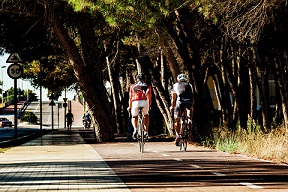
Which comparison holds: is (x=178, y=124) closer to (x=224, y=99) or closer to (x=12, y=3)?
(x=12, y=3)

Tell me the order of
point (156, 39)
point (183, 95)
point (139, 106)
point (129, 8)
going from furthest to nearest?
point (156, 39) < point (139, 106) < point (183, 95) < point (129, 8)

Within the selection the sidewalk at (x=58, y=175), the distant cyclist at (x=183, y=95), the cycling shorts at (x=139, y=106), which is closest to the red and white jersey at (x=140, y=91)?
the cycling shorts at (x=139, y=106)

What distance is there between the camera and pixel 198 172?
12906 millimetres

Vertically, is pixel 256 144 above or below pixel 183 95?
below

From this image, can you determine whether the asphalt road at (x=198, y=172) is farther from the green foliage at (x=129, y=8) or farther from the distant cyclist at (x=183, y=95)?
the green foliage at (x=129, y=8)

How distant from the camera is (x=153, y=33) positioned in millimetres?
27281

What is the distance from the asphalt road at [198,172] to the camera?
34.9ft

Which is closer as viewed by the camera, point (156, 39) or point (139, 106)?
point (139, 106)

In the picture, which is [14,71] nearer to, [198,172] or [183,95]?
[183,95]

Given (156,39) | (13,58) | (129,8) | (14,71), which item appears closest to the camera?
(129,8)

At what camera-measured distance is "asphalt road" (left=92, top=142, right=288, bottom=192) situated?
1063 cm

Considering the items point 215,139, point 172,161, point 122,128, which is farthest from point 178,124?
point 122,128

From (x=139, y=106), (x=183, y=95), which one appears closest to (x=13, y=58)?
(x=139, y=106)

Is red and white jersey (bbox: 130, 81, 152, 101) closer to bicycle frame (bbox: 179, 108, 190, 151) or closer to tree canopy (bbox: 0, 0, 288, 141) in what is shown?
bicycle frame (bbox: 179, 108, 190, 151)
